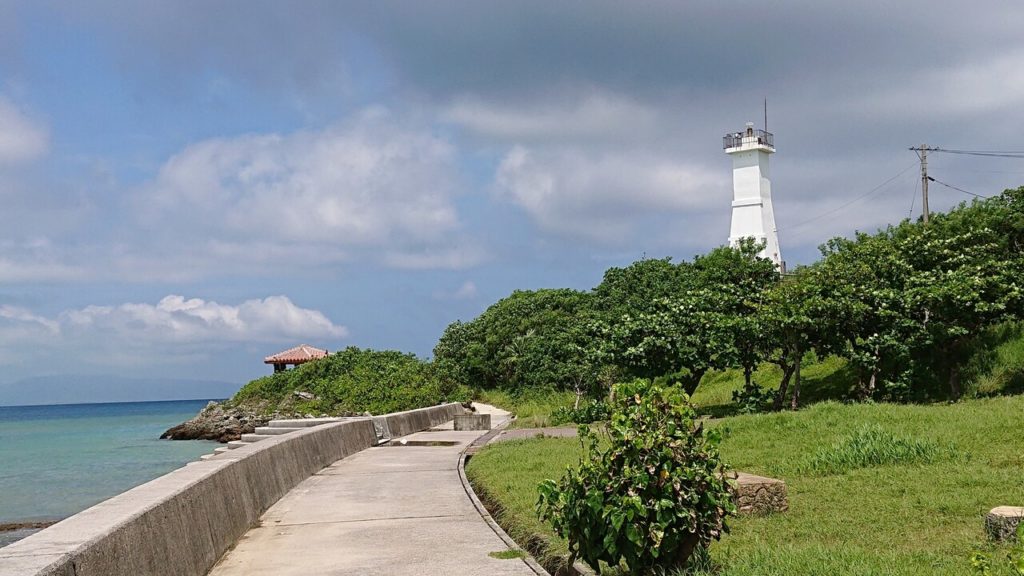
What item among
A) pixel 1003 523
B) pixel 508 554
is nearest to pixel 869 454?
pixel 1003 523

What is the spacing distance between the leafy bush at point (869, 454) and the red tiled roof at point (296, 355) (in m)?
52.5

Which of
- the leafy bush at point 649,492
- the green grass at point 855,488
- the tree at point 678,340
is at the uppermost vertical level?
the tree at point 678,340

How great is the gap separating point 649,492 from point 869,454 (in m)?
6.70

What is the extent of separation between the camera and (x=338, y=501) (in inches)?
445

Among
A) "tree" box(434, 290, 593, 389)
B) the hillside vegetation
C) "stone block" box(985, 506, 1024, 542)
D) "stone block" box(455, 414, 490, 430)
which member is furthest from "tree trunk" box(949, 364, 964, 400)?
"tree" box(434, 290, 593, 389)

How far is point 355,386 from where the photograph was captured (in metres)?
46.5

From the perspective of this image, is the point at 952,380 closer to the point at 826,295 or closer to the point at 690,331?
the point at 826,295

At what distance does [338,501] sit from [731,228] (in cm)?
4475

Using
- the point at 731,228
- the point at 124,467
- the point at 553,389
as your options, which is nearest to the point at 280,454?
the point at 124,467

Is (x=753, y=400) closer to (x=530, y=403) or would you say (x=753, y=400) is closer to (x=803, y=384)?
(x=803, y=384)

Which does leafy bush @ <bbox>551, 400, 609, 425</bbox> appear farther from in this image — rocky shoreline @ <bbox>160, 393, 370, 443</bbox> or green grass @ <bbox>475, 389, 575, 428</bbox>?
rocky shoreline @ <bbox>160, 393, 370, 443</bbox>

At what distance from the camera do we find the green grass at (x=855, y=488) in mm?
6695

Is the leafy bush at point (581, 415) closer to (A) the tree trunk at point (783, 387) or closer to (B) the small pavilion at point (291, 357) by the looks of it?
(A) the tree trunk at point (783, 387)

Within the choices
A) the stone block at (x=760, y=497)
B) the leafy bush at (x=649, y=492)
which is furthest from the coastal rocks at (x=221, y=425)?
the leafy bush at (x=649, y=492)
